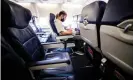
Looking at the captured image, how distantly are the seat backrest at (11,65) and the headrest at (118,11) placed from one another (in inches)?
31.4

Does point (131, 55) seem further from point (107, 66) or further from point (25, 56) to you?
point (25, 56)

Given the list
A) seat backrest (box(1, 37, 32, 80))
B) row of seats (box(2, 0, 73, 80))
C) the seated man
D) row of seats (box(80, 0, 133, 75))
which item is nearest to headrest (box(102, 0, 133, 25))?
row of seats (box(80, 0, 133, 75))

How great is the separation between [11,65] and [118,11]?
0.90 meters

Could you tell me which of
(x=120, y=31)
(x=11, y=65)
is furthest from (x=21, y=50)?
(x=120, y=31)

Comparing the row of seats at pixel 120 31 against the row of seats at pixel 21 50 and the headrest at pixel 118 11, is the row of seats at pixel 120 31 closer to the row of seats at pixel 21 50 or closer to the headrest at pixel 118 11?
the headrest at pixel 118 11

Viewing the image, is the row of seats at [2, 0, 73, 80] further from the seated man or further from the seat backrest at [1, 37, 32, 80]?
the seated man

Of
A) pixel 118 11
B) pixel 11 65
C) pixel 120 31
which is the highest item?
pixel 118 11

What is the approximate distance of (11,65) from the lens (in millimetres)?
826

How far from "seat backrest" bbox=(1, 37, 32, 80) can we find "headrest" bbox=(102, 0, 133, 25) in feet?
2.62

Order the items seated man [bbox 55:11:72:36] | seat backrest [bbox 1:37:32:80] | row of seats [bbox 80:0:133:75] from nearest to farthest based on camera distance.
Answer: row of seats [bbox 80:0:133:75]
seat backrest [bbox 1:37:32:80]
seated man [bbox 55:11:72:36]

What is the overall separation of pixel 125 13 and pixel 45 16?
27.7 feet

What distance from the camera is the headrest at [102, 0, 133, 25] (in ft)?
2.11

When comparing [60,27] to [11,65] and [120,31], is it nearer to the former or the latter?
[11,65]

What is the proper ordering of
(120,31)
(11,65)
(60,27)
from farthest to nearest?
1. (60,27)
2. (11,65)
3. (120,31)
